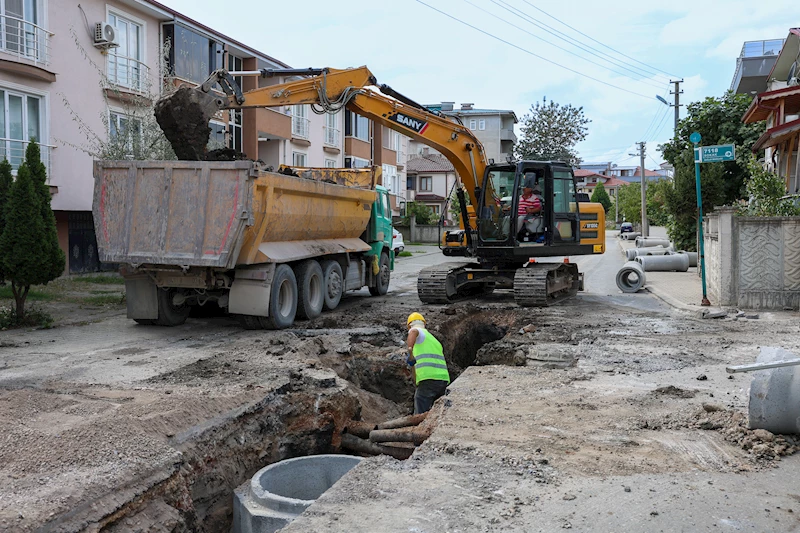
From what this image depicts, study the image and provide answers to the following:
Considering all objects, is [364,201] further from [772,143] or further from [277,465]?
[772,143]

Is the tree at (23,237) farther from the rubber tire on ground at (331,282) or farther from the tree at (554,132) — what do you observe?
the tree at (554,132)

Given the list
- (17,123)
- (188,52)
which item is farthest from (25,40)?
(188,52)

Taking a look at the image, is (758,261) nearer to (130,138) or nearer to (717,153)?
(717,153)

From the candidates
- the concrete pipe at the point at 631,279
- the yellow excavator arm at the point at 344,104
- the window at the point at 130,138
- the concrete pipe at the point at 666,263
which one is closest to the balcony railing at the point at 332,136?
the concrete pipe at the point at 666,263

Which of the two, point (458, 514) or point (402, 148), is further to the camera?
point (402, 148)

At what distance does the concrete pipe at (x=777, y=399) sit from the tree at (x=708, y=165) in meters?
21.6

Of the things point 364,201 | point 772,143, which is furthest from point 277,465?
point 772,143

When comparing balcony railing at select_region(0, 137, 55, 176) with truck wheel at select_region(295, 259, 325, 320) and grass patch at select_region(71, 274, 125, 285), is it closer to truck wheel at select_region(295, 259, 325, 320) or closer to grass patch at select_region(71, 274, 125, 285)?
grass patch at select_region(71, 274, 125, 285)

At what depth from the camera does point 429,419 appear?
641 cm

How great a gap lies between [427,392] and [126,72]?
16561mm

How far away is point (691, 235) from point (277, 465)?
25.2m

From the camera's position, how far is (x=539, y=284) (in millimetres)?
13547

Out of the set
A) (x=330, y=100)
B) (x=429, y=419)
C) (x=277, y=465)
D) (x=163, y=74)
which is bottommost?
(x=277, y=465)

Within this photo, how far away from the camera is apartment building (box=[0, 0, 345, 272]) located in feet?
55.6
